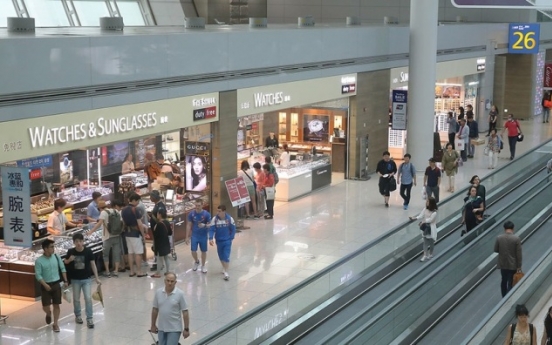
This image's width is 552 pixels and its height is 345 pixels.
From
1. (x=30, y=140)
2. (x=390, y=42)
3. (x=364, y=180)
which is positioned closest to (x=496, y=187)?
(x=364, y=180)

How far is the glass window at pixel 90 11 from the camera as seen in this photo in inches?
1025

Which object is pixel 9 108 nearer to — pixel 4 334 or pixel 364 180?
pixel 4 334

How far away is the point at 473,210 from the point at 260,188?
5851 mm

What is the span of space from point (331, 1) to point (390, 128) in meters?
11.8

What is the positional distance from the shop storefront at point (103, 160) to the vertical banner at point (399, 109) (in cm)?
889

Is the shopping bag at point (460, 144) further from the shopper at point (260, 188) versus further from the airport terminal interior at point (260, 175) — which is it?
the shopper at point (260, 188)

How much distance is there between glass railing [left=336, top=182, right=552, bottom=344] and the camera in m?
11.7

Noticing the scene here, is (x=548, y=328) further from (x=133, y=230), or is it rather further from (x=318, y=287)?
(x=133, y=230)

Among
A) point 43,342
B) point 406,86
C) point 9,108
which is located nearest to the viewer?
point 43,342

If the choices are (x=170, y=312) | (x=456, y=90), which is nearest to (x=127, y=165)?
(x=170, y=312)

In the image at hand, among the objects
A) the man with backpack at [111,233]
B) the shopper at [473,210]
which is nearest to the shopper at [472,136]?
the shopper at [473,210]

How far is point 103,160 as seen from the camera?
20.6 metres

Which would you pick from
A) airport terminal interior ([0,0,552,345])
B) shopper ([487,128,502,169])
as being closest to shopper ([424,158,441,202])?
airport terminal interior ([0,0,552,345])

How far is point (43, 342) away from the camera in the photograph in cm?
1291
